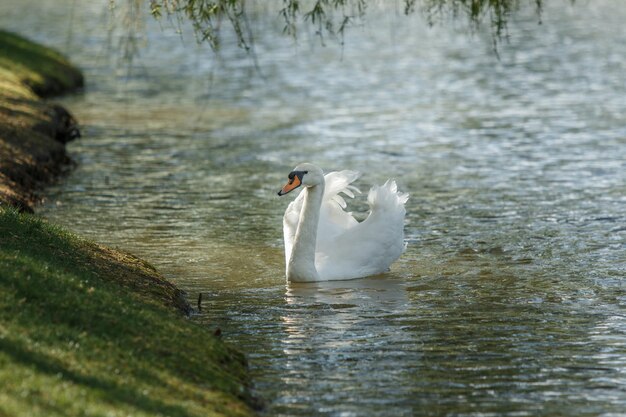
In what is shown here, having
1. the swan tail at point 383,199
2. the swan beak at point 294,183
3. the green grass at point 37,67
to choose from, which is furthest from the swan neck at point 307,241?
the green grass at point 37,67

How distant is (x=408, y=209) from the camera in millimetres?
17531

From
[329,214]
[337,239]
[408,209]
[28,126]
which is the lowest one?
[408,209]

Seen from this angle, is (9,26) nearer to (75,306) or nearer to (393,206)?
(393,206)

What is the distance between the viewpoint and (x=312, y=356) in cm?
1029

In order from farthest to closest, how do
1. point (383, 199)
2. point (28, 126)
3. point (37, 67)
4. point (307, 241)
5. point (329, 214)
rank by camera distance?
point (37, 67) → point (28, 126) → point (329, 214) → point (383, 199) → point (307, 241)

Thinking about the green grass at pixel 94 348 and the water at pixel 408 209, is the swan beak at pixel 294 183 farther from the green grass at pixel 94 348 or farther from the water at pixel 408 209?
the green grass at pixel 94 348

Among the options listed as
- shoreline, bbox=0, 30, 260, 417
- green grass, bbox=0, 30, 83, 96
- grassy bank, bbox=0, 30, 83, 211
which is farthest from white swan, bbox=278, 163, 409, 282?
green grass, bbox=0, 30, 83, 96

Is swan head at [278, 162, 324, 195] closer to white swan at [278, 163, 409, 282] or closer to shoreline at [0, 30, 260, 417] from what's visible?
white swan at [278, 163, 409, 282]

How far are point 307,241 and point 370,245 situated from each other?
81cm

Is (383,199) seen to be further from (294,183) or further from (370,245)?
(294,183)

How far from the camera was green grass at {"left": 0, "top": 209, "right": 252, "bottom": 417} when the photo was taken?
761cm

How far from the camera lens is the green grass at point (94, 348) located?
761 centimetres

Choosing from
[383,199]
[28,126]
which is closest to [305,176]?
[383,199]

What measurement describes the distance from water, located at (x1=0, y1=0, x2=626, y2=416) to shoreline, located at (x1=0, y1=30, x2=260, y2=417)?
1.81 feet
